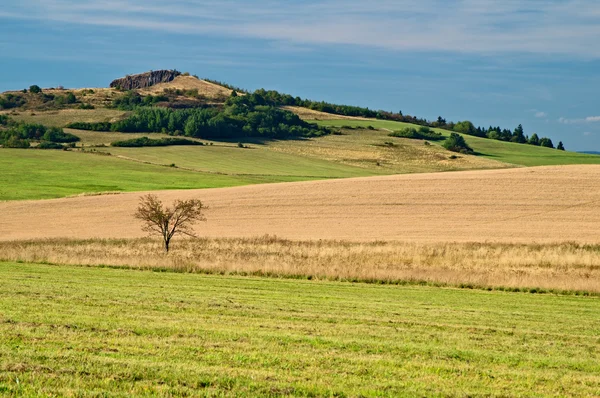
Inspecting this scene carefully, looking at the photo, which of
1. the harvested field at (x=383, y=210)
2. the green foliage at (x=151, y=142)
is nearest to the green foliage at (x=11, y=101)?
the green foliage at (x=151, y=142)

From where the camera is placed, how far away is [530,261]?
35125 mm

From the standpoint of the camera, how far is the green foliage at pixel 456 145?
409 ft

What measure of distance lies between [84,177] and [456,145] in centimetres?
6474

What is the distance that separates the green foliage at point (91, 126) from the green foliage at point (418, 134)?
4857 centimetres

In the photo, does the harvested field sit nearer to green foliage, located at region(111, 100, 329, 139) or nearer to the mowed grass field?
the mowed grass field

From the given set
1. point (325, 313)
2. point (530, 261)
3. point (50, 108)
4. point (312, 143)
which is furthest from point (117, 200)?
point (50, 108)

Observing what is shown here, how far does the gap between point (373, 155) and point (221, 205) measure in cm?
5745

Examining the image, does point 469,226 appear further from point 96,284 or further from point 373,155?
point 373,155

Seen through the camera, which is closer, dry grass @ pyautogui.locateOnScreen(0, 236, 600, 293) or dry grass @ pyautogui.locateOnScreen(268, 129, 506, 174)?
dry grass @ pyautogui.locateOnScreen(0, 236, 600, 293)

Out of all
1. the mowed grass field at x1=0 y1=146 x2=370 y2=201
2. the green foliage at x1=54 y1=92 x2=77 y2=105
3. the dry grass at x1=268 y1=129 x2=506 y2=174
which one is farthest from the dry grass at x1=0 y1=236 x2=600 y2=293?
the green foliage at x1=54 y1=92 x2=77 y2=105

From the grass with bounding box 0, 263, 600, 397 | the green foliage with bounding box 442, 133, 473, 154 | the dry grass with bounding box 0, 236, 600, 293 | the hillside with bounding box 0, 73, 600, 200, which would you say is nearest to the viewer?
the grass with bounding box 0, 263, 600, 397

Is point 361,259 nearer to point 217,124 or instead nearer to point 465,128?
point 217,124

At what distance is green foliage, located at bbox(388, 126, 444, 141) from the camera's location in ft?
458

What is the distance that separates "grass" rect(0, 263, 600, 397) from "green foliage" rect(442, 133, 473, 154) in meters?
104
